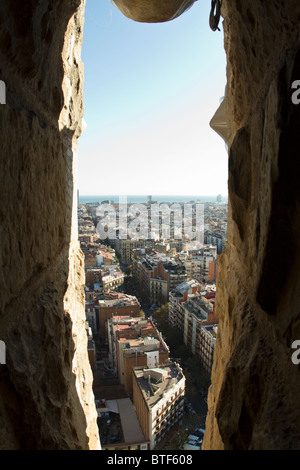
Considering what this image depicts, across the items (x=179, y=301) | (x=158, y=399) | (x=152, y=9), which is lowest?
(x=158, y=399)

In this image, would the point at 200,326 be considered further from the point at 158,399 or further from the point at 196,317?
the point at 158,399

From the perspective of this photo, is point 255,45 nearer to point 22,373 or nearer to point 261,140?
point 261,140

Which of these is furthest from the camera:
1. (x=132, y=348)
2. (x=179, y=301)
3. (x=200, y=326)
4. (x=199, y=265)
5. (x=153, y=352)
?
(x=199, y=265)

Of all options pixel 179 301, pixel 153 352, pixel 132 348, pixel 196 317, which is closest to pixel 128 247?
pixel 179 301

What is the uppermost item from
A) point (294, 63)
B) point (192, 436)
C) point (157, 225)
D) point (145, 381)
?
point (294, 63)

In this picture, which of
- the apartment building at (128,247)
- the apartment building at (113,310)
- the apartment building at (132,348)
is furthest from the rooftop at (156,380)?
the apartment building at (128,247)

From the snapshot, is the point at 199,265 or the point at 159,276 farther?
the point at 199,265

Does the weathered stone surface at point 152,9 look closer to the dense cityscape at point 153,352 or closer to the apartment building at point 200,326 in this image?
the dense cityscape at point 153,352

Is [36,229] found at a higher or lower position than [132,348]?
higher
